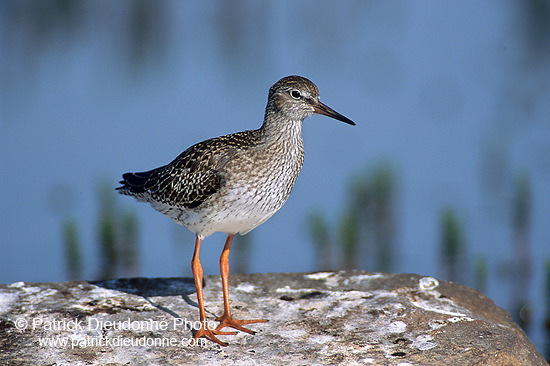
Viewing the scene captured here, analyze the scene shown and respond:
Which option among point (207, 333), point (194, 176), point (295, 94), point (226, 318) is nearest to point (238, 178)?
point (194, 176)

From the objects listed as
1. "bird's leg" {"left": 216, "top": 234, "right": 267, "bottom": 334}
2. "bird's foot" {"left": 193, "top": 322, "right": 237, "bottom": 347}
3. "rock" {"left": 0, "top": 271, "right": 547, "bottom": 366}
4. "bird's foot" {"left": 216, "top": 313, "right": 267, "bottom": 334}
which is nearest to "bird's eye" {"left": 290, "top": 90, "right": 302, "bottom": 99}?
"bird's leg" {"left": 216, "top": 234, "right": 267, "bottom": 334}

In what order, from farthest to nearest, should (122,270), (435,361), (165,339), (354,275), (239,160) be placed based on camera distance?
(122,270)
(354,275)
(239,160)
(165,339)
(435,361)

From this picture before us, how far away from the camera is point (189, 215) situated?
8445 millimetres

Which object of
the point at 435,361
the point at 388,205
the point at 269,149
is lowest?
the point at 435,361

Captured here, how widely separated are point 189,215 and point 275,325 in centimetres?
146

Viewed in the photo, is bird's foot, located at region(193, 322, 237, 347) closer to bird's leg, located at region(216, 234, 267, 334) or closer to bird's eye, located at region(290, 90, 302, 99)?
bird's leg, located at region(216, 234, 267, 334)

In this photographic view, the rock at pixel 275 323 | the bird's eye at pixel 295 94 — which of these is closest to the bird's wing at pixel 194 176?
the bird's eye at pixel 295 94

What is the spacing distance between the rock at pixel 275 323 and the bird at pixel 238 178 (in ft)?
1.31

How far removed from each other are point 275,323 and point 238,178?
1496 mm

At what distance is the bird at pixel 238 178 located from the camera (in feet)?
26.5

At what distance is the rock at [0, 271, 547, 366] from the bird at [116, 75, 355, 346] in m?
0.40

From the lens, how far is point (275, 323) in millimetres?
8102

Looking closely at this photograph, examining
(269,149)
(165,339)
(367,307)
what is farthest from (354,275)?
(165,339)

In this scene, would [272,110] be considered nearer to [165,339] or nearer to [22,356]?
[165,339]
